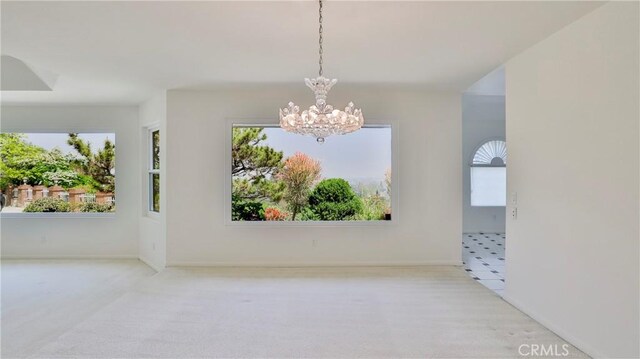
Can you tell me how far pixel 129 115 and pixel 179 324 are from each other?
393cm

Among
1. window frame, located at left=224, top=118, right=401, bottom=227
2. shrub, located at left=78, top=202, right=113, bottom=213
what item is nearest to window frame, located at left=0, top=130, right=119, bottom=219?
shrub, located at left=78, top=202, right=113, bottom=213

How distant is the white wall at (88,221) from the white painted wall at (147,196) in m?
0.21

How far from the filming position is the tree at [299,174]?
4.87 m

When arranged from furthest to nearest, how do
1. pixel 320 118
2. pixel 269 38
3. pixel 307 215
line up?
1. pixel 307 215
2. pixel 269 38
3. pixel 320 118

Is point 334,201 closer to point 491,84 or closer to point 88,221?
point 491,84

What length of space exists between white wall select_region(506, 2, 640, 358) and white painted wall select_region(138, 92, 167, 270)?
170 inches

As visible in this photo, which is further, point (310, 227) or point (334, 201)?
point (334, 201)

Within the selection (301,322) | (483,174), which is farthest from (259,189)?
(483,174)

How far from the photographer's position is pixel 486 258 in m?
5.30

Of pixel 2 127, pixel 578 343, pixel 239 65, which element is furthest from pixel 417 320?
pixel 2 127

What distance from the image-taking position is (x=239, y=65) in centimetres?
354

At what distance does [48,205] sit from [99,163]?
42.5 inches

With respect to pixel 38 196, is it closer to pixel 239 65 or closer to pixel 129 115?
pixel 129 115

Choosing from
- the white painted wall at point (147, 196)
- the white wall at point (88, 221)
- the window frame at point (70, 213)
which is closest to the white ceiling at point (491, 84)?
the white painted wall at point (147, 196)
